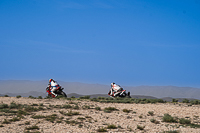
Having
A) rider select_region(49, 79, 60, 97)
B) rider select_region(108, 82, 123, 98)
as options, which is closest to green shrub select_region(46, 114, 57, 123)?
rider select_region(49, 79, 60, 97)

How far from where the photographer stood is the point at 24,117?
17359 mm

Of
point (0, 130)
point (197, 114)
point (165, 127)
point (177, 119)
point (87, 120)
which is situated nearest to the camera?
point (0, 130)

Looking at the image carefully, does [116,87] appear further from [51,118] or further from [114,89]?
[51,118]

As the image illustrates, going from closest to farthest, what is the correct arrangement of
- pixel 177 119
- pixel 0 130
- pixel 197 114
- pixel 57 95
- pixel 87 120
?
pixel 0 130
pixel 87 120
pixel 177 119
pixel 197 114
pixel 57 95

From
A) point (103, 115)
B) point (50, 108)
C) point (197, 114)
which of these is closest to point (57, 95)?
point (50, 108)

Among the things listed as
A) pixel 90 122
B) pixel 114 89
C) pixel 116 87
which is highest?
pixel 116 87

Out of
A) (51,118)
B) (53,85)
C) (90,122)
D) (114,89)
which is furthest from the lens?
(53,85)

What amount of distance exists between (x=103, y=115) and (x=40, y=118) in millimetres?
4770

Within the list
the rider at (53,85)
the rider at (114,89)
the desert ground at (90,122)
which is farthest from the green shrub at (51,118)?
the rider at (114,89)

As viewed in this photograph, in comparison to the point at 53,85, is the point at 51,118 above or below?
below

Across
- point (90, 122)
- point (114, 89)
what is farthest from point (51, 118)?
point (114, 89)

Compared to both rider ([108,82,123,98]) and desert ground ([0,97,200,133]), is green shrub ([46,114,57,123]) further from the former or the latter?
rider ([108,82,123,98])

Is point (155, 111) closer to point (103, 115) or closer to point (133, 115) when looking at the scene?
point (133, 115)

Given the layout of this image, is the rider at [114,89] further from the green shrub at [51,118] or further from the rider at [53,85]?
the green shrub at [51,118]
